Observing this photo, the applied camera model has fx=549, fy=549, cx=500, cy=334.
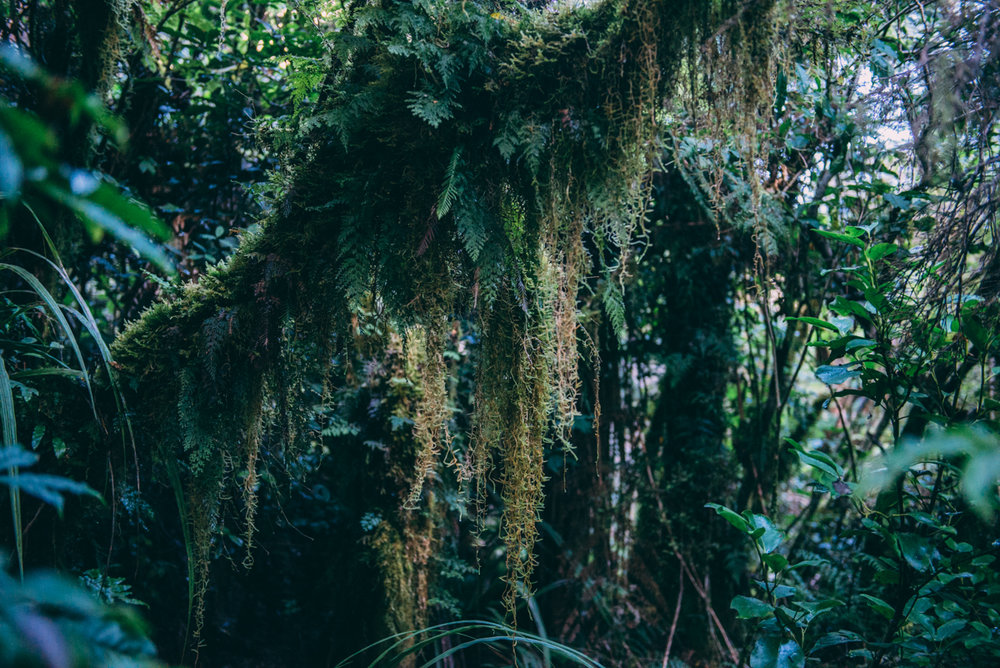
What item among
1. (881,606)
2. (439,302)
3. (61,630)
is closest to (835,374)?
(881,606)

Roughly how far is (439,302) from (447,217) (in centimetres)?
25

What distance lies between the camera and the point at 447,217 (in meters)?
1.50

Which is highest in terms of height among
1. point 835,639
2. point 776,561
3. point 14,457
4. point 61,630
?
point 14,457

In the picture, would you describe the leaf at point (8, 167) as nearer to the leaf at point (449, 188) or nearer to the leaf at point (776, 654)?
the leaf at point (449, 188)

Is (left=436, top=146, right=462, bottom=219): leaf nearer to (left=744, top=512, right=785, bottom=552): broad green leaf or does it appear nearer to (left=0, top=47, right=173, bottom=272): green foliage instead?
(left=0, top=47, right=173, bottom=272): green foliage

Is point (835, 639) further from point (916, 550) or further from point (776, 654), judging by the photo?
point (916, 550)

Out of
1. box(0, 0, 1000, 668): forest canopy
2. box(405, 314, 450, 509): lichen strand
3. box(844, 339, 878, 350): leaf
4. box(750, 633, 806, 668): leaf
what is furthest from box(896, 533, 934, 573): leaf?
box(405, 314, 450, 509): lichen strand

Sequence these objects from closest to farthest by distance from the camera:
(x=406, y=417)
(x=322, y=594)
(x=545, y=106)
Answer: (x=545, y=106)
(x=406, y=417)
(x=322, y=594)

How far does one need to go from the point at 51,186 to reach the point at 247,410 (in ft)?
4.49

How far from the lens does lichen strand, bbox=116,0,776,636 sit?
4.40 ft

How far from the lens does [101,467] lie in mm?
1636

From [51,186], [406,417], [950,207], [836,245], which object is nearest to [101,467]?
[406,417]

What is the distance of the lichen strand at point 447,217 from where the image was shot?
1342 millimetres

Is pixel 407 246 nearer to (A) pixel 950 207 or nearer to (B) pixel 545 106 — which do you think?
(B) pixel 545 106
